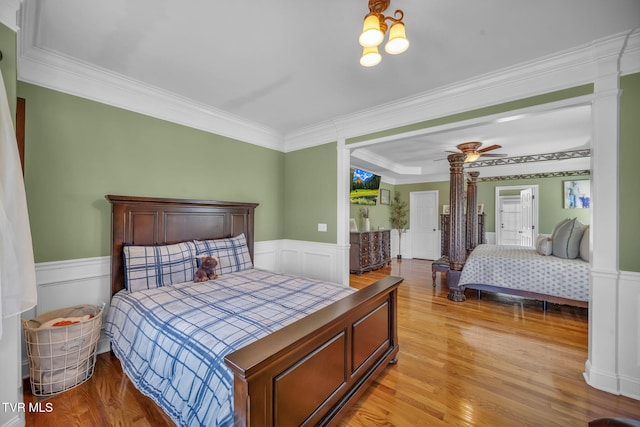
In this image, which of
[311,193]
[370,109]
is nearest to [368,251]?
[311,193]

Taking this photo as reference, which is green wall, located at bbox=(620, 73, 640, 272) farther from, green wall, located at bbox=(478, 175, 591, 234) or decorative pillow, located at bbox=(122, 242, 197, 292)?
green wall, located at bbox=(478, 175, 591, 234)

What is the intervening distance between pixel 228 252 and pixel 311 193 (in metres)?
1.49

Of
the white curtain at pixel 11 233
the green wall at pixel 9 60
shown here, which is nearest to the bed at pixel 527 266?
the white curtain at pixel 11 233

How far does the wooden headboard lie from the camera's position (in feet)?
7.86

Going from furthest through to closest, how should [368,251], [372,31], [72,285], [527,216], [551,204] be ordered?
[527,216]
[551,204]
[368,251]
[72,285]
[372,31]

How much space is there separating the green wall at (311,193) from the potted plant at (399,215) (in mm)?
4340

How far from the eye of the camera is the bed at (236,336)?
1.18 metres

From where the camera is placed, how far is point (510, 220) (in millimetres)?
6496

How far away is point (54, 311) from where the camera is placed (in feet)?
6.92

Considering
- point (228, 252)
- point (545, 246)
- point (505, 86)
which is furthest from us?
point (545, 246)

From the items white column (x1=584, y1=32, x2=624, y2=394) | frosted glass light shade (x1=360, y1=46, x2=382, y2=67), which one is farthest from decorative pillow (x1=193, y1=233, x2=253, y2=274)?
white column (x1=584, y1=32, x2=624, y2=394)

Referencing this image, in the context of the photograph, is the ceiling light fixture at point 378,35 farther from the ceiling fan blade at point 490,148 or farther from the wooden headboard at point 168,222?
the ceiling fan blade at point 490,148

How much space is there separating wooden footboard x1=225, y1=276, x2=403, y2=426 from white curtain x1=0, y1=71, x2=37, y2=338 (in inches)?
49.0

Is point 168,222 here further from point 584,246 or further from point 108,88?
point 584,246
